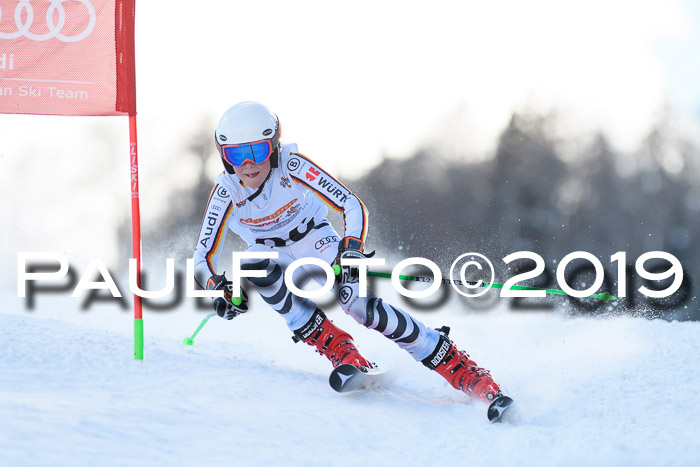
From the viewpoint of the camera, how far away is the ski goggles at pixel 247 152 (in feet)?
16.2

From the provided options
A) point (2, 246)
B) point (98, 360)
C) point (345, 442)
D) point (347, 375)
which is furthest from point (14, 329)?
point (2, 246)

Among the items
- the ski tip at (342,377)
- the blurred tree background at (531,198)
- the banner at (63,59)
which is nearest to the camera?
the ski tip at (342,377)

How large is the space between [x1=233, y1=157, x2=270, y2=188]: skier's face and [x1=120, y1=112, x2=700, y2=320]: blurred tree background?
54.1ft

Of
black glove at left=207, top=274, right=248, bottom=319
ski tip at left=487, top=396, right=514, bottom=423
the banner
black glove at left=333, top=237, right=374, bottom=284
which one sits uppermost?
the banner

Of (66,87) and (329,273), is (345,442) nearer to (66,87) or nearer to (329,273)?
(329,273)

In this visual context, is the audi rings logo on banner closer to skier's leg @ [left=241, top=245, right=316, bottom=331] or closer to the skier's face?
the skier's face

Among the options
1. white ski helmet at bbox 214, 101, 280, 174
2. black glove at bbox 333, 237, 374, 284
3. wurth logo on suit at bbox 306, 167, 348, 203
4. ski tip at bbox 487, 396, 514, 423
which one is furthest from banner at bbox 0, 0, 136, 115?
ski tip at bbox 487, 396, 514, 423

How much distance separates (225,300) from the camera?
496 cm

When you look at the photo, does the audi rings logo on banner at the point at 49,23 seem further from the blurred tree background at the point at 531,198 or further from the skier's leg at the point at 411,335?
the blurred tree background at the point at 531,198

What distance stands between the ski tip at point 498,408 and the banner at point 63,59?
316 cm

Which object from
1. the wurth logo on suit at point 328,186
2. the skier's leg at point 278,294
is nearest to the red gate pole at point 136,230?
the skier's leg at point 278,294

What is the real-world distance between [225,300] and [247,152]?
0.96m

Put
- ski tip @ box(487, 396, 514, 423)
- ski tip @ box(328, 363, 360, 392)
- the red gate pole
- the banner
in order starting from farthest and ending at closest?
the banner, the red gate pole, ski tip @ box(328, 363, 360, 392), ski tip @ box(487, 396, 514, 423)

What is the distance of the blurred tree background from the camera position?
23688 mm
